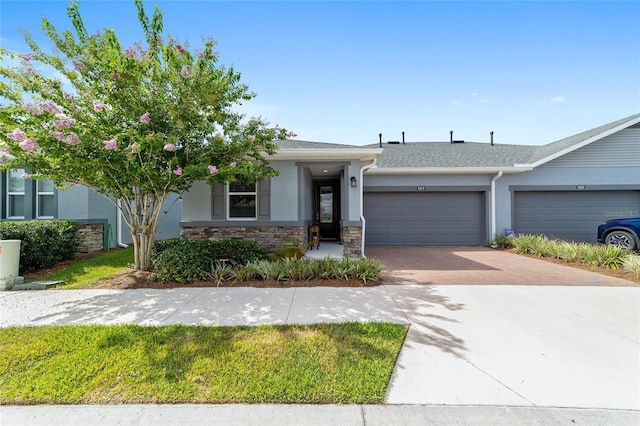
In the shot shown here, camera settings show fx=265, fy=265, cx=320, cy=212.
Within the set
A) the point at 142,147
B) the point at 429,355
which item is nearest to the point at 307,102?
the point at 142,147

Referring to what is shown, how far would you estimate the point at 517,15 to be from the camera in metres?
7.15

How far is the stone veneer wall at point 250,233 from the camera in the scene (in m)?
8.08

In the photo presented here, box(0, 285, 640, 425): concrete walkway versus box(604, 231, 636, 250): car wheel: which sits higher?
box(604, 231, 636, 250): car wheel

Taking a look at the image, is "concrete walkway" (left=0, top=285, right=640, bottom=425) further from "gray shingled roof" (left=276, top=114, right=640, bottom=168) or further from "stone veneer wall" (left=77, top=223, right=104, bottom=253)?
"gray shingled roof" (left=276, top=114, right=640, bottom=168)

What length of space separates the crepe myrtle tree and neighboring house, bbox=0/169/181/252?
412cm

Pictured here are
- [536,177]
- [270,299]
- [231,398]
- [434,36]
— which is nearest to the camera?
[231,398]

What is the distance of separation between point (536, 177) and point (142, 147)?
1335cm

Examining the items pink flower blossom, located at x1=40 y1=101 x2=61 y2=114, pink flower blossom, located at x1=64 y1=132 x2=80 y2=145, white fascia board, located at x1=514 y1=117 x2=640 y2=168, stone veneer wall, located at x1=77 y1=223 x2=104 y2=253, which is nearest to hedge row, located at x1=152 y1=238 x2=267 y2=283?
pink flower blossom, located at x1=64 y1=132 x2=80 y2=145

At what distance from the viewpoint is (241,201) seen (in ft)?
27.3

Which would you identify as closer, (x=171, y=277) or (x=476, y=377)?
(x=476, y=377)

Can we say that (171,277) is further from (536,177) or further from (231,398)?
(536,177)

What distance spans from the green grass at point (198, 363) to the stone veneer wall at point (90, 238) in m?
6.57

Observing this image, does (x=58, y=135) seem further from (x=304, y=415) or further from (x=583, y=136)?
(x=583, y=136)

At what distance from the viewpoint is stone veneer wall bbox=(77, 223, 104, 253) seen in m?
8.85
